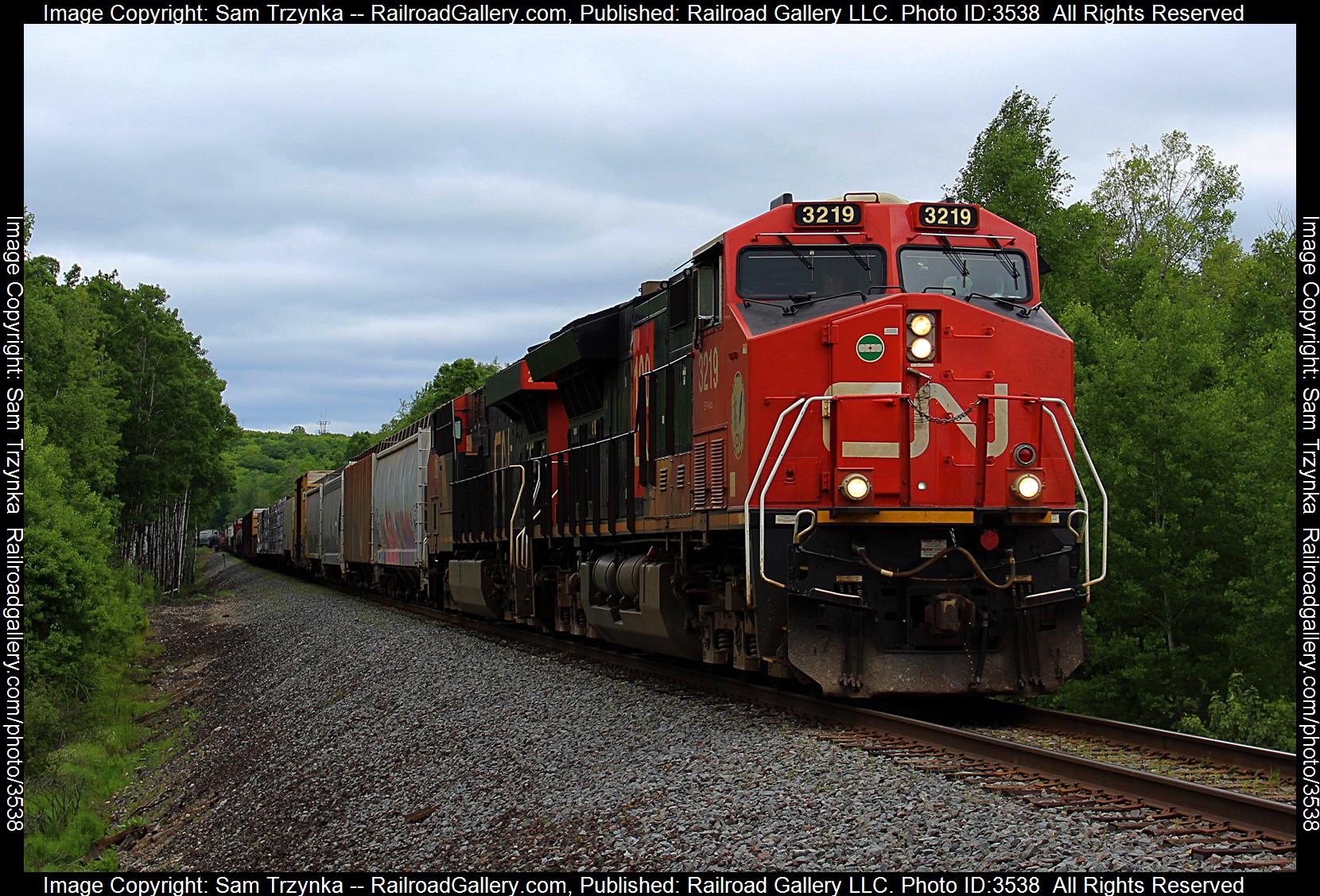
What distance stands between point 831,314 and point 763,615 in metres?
2.36

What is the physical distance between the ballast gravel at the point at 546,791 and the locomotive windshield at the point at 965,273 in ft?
11.8

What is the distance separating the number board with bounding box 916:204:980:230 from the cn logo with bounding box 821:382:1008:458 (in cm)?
147

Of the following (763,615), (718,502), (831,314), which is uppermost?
(831,314)

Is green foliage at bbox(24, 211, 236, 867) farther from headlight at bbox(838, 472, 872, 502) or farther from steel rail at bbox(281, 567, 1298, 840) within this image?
headlight at bbox(838, 472, 872, 502)

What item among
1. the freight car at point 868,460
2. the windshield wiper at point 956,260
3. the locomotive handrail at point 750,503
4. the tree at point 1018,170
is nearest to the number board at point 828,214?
the freight car at point 868,460

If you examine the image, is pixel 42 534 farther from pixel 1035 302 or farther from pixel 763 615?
pixel 1035 302

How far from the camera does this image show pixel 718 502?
1013cm

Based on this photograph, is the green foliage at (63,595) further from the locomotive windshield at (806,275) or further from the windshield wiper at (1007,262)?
the windshield wiper at (1007,262)

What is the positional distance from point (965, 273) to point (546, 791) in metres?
5.29

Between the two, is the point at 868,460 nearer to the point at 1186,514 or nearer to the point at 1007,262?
the point at 1007,262

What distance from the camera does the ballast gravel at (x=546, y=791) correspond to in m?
5.86

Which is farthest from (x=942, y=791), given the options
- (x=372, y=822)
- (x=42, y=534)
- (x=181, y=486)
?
(x=181, y=486)

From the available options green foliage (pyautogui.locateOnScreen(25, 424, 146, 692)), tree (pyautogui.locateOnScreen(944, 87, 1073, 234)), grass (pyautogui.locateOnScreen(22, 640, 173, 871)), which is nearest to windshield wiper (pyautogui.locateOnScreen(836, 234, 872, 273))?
grass (pyautogui.locateOnScreen(22, 640, 173, 871))

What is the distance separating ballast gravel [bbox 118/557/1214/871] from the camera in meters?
5.86
